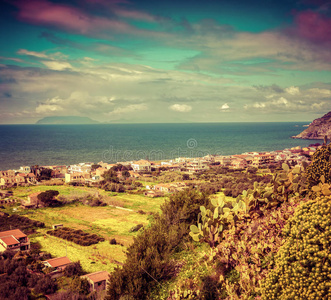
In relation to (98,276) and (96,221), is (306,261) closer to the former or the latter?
(98,276)

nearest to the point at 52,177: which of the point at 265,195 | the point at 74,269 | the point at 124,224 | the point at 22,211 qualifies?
the point at 22,211

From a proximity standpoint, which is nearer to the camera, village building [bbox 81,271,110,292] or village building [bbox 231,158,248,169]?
village building [bbox 81,271,110,292]

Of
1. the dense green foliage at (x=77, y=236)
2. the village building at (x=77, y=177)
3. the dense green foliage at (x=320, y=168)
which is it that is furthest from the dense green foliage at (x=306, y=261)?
the village building at (x=77, y=177)

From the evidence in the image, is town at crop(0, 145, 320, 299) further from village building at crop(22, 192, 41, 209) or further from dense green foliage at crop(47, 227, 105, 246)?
dense green foliage at crop(47, 227, 105, 246)

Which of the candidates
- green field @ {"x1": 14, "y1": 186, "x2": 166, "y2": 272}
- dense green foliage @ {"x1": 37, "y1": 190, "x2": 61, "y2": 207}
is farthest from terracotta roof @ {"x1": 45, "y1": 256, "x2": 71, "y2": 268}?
dense green foliage @ {"x1": 37, "y1": 190, "x2": 61, "y2": 207}

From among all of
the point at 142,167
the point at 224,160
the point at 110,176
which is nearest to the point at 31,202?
the point at 110,176

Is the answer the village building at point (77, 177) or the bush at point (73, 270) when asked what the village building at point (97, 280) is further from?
the village building at point (77, 177)
